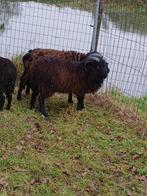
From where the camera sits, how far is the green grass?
18.7ft

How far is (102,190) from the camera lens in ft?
18.9

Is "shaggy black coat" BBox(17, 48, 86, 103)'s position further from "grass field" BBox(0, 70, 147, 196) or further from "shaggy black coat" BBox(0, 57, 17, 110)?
"shaggy black coat" BBox(0, 57, 17, 110)

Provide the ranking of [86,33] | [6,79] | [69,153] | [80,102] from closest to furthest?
[69,153] → [6,79] → [80,102] → [86,33]

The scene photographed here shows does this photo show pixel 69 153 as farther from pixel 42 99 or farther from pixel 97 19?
pixel 97 19

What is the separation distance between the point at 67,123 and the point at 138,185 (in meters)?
1.99

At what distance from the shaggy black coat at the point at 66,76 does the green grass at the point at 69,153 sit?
1.17 ft

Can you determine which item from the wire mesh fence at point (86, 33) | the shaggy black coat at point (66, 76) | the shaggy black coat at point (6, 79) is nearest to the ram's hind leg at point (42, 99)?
the shaggy black coat at point (66, 76)

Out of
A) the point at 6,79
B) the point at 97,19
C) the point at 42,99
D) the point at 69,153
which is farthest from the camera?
the point at 97,19

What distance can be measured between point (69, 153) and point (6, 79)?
1.89m

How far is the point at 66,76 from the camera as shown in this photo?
789 cm

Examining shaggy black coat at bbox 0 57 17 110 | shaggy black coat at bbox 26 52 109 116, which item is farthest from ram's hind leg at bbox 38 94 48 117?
shaggy black coat at bbox 0 57 17 110

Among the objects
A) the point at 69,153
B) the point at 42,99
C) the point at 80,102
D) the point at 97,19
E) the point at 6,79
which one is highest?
the point at 97,19

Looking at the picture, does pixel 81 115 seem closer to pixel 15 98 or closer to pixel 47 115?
pixel 47 115

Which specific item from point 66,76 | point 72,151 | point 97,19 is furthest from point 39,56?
point 72,151
